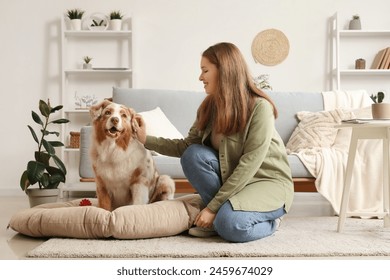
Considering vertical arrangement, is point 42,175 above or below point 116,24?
below

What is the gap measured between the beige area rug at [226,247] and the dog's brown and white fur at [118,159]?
0.95 ft

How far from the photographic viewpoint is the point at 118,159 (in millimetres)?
2795

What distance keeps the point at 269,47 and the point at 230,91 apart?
347 cm

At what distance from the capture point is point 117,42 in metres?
6.03

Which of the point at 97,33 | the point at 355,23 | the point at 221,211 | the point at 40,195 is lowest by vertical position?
the point at 40,195

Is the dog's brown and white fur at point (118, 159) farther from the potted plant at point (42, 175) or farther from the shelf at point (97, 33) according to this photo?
the shelf at point (97, 33)

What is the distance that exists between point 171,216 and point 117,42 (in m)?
3.67

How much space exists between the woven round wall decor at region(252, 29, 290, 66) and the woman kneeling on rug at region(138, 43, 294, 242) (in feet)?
10.9

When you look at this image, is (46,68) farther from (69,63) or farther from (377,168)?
(377,168)

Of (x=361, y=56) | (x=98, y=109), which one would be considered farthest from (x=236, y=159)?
(x=361, y=56)

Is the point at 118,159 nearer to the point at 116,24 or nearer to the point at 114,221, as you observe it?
the point at 114,221

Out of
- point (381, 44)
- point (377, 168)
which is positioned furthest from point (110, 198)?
point (381, 44)

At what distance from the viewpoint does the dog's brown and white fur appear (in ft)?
9.09

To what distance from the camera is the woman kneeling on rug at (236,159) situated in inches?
101
